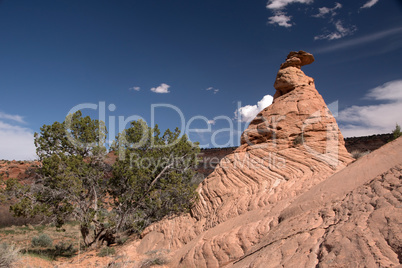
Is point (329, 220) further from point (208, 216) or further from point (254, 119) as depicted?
point (254, 119)

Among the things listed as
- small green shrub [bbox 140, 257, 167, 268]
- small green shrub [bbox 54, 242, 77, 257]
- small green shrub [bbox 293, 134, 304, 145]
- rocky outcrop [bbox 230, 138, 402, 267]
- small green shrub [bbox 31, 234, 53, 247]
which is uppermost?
small green shrub [bbox 293, 134, 304, 145]

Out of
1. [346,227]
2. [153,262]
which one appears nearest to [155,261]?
[153,262]

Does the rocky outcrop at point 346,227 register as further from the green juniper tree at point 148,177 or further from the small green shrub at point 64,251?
the small green shrub at point 64,251

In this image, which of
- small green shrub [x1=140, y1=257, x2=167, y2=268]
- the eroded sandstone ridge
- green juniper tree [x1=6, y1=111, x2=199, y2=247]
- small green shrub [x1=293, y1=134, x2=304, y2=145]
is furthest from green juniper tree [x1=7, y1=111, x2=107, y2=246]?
small green shrub [x1=293, y1=134, x2=304, y2=145]

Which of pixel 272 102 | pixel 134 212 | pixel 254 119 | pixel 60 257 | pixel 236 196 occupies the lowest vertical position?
pixel 60 257

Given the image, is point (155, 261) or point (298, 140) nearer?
point (155, 261)

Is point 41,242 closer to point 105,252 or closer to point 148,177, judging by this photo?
point 105,252

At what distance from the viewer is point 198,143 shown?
1445 centimetres

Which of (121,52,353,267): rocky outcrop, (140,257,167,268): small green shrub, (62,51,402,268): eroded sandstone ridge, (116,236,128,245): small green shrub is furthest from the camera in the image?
(116,236,128,245): small green shrub

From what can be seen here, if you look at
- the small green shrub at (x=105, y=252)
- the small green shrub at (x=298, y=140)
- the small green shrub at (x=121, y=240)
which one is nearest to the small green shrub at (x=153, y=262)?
the small green shrub at (x=105, y=252)

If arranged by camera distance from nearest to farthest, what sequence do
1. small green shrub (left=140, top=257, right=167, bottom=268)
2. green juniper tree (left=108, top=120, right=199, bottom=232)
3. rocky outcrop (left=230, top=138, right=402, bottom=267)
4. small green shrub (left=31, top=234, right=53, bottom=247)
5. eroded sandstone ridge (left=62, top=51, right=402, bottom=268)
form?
rocky outcrop (left=230, top=138, right=402, bottom=267)
eroded sandstone ridge (left=62, top=51, right=402, bottom=268)
small green shrub (left=140, top=257, right=167, bottom=268)
green juniper tree (left=108, top=120, right=199, bottom=232)
small green shrub (left=31, top=234, right=53, bottom=247)

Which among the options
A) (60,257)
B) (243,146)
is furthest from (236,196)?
Result: (60,257)

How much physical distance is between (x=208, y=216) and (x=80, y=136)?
661 centimetres

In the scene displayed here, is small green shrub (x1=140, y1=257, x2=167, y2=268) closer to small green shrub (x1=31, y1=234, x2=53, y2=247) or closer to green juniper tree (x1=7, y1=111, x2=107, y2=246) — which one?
green juniper tree (x1=7, y1=111, x2=107, y2=246)
